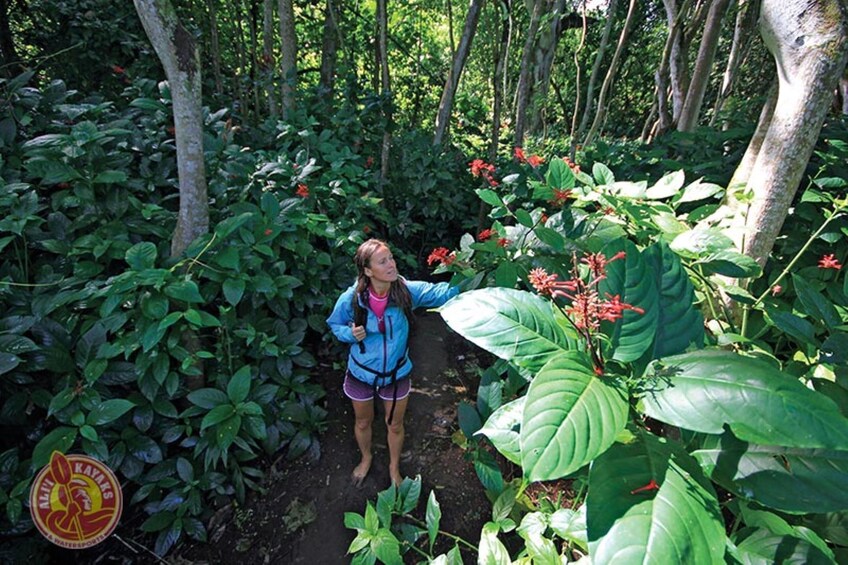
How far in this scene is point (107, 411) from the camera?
6.05ft

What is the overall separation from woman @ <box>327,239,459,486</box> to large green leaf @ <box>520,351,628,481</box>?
1.24m

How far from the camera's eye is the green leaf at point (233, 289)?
209 centimetres

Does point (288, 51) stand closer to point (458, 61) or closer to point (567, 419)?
point (458, 61)

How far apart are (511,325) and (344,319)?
57.8 inches

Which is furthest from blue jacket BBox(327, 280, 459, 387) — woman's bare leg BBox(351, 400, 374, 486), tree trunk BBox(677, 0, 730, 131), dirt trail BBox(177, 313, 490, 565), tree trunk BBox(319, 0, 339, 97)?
tree trunk BBox(677, 0, 730, 131)

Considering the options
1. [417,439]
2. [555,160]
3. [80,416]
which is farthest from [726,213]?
[80,416]

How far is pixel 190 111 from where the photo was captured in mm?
2123

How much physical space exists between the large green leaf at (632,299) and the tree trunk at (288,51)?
13.6 ft

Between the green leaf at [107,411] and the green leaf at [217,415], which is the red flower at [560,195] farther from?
Result: the green leaf at [107,411]

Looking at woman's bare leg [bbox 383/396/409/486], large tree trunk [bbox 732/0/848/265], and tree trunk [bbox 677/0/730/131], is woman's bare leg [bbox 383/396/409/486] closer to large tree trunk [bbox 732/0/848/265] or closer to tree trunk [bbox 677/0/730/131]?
large tree trunk [bbox 732/0/848/265]

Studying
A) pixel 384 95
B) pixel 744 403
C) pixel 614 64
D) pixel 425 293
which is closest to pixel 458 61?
pixel 384 95

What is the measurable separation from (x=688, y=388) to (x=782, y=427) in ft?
0.46

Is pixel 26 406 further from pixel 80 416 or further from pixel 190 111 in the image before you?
Result: pixel 190 111

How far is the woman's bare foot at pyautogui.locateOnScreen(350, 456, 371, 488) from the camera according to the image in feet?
8.03
